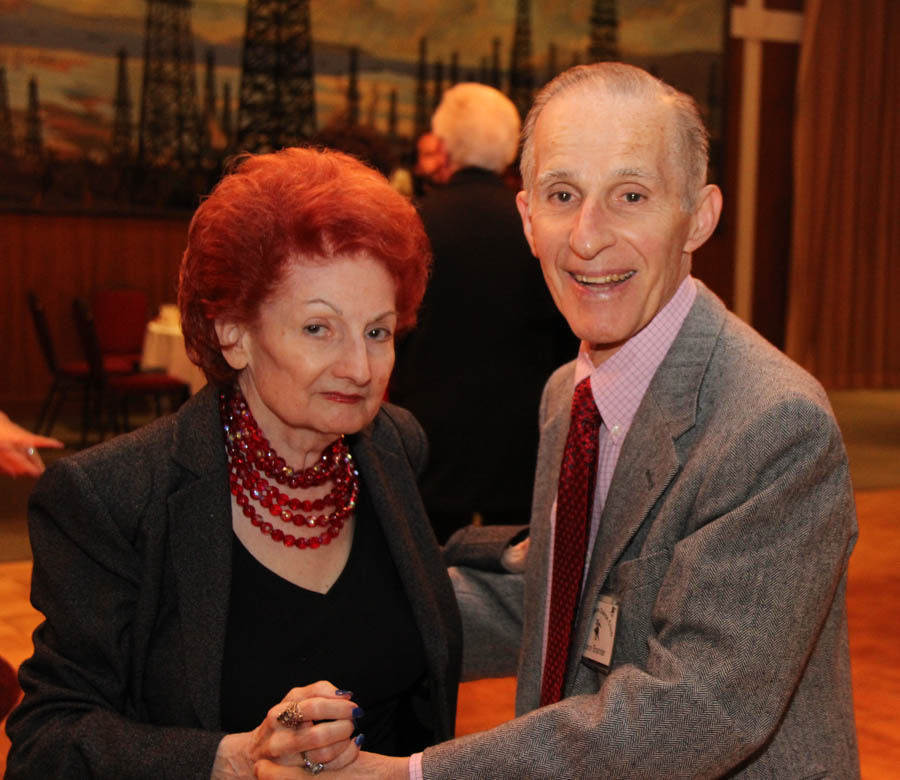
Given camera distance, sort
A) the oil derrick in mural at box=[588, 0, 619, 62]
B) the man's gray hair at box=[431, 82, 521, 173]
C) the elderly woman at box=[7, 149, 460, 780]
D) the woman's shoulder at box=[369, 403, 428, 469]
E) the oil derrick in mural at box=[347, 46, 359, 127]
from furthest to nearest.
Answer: the oil derrick in mural at box=[588, 0, 619, 62]
the oil derrick in mural at box=[347, 46, 359, 127]
the man's gray hair at box=[431, 82, 521, 173]
the woman's shoulder at box=[369, 403, 428, 469]
the elderly woman at box=[7, 149, 460, 780]

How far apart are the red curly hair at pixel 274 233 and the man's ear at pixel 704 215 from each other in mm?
436

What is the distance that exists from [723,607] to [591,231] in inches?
22.9

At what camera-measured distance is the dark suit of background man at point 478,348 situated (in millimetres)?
3678

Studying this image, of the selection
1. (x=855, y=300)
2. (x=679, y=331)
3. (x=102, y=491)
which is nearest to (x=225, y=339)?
(x=102, y=491)

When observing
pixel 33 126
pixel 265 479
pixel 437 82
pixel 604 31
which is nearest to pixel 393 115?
pixel 437 82

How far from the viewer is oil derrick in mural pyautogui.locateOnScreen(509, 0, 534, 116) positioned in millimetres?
11250

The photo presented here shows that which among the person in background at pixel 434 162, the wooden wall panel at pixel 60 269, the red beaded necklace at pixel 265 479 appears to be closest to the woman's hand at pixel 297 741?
the red beaded necklace at pixel 265 479

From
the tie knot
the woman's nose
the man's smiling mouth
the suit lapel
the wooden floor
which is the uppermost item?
the man's smiling mouth

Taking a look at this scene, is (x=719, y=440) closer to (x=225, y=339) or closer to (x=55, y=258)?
(x=225, y=339)

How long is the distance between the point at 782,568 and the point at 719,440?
0.19m

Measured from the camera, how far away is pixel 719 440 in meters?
1.47

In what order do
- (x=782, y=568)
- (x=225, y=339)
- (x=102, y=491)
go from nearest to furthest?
1. (x=782, y=568)
2. (x=102, y=491)
3. (x=225, y=339)

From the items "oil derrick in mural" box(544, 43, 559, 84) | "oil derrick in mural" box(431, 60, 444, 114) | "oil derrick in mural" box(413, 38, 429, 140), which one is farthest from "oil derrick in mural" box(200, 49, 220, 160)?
"oil derrick in mural" box(544, 43, 559, 84)

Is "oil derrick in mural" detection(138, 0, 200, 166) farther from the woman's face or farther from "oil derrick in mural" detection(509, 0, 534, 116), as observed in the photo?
the woman's face
